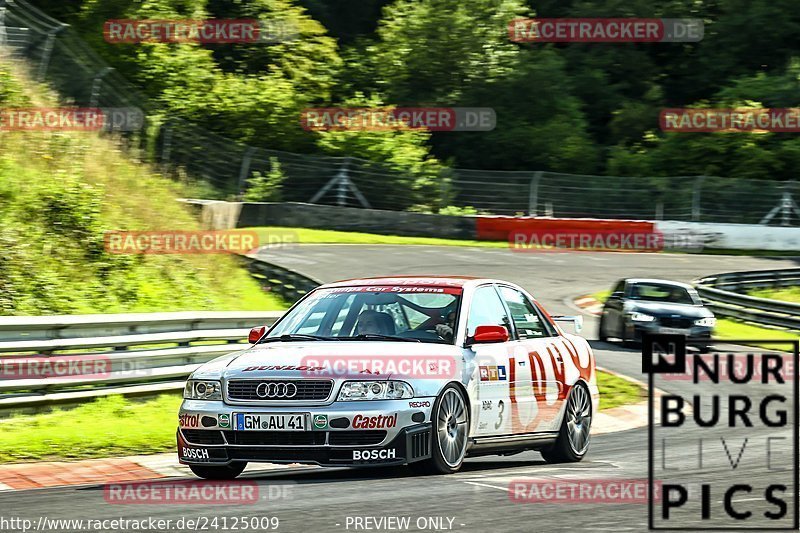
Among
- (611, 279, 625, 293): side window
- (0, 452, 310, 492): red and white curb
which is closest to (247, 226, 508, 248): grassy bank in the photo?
(611, 279, 625, 293): side window

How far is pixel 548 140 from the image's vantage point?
48500mm

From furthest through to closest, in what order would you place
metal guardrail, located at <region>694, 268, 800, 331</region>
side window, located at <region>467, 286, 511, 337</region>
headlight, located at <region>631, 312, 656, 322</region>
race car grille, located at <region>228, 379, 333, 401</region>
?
metal guardrail, located at <region>694, 268, 800, 331</region>
headlight, located at <region>631, 312, 656, 322</region>
side window, located at <region>467, 286, 511, 337</region>
race car grille, located at <region>228, 379, 333, 401</region>

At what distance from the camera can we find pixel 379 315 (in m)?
9.22

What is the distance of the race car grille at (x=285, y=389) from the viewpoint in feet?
26.8

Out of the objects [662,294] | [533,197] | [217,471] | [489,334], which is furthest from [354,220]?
[217,471]

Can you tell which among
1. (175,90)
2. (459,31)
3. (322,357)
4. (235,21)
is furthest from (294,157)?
(322,357)

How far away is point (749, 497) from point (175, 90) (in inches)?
1521

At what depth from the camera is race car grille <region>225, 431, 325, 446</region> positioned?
8.09 m

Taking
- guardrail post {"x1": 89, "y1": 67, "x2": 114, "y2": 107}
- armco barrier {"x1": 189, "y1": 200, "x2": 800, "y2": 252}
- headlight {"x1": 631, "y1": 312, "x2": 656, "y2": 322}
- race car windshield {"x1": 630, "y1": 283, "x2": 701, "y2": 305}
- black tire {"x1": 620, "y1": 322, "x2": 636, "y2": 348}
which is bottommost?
black tire {"x1": 620, "y1": 322, "x2": 636, "y2": 348}

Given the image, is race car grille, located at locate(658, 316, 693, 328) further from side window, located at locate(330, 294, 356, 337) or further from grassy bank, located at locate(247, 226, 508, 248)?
side window, located at locate(330, 294, 356, 337)

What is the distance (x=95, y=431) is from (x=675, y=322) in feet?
44.5

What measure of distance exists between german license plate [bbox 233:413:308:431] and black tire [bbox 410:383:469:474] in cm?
88

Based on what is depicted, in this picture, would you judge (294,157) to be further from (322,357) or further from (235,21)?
(322,357)

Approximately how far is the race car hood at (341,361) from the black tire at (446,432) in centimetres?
18
